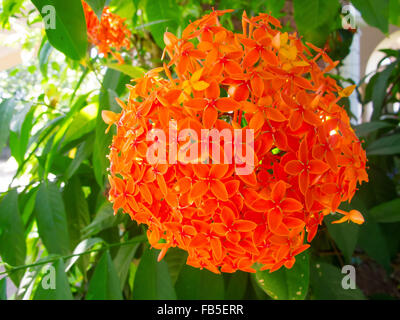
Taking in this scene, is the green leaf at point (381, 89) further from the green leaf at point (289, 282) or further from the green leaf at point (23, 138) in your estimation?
the green leaf at point (23, 138)

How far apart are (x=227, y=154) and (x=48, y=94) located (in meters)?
0.81

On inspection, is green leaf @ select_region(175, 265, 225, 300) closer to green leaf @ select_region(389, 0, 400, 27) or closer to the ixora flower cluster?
the ixora flower cluster

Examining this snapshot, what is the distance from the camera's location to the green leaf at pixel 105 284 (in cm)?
56

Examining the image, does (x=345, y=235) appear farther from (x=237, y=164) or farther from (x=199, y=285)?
(x=237, y=164)

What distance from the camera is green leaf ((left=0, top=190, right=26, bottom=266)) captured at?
68cm

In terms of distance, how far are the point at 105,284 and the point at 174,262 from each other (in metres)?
0.16

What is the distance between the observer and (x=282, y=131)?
0.35 meters

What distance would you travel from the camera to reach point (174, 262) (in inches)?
27.1

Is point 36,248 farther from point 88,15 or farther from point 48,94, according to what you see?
point 88,15

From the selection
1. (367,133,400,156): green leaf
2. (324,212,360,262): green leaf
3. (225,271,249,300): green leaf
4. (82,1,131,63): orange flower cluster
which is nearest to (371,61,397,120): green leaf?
(367,133,400,156): green leaf

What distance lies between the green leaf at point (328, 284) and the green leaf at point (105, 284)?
0.38 meters

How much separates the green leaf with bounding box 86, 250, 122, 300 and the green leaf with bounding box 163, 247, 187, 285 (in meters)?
0.14

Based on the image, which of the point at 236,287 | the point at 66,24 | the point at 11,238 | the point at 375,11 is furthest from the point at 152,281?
the point at 375,11
